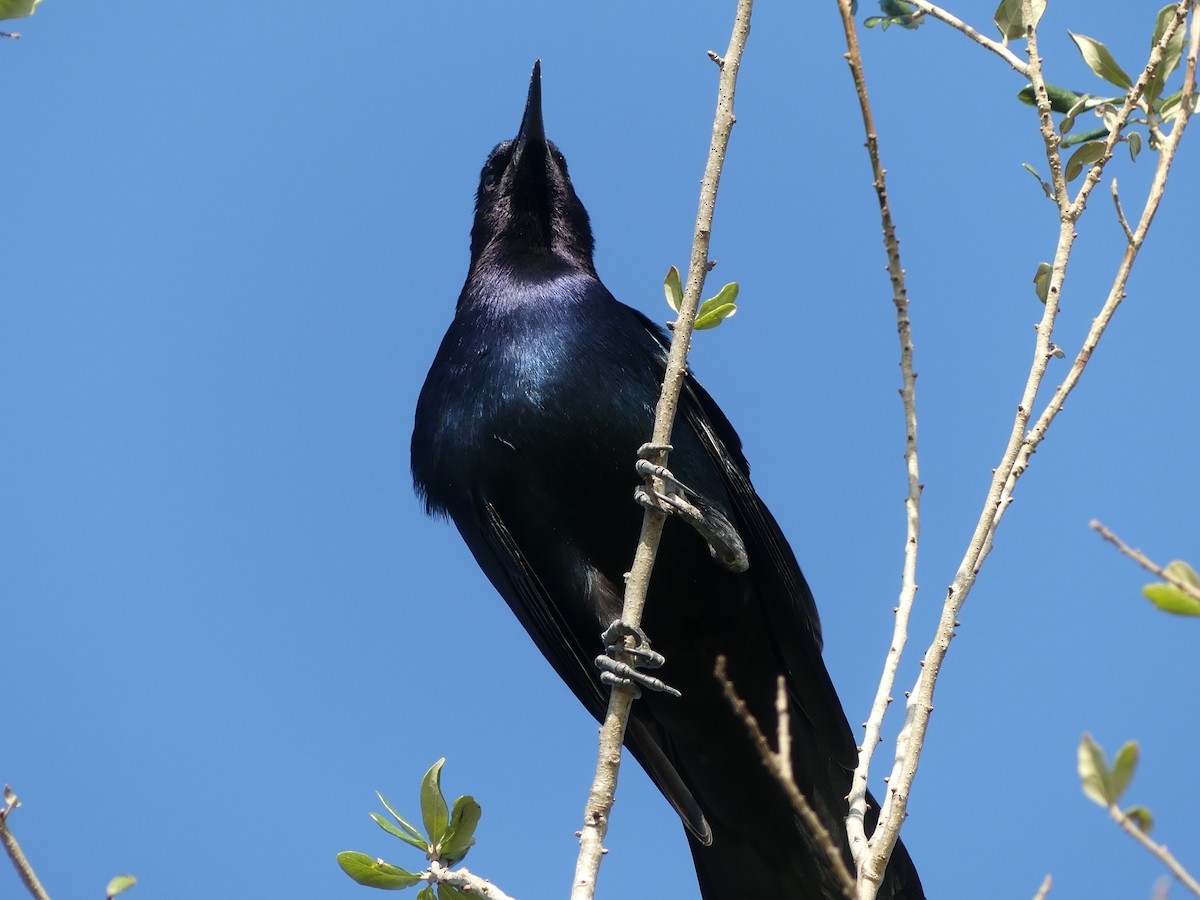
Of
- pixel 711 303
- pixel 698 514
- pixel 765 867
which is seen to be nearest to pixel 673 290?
pixel 711 303

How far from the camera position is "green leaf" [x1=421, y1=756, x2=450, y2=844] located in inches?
151

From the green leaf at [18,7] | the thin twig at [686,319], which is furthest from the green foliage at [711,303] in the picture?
the green leaf at [18,7]

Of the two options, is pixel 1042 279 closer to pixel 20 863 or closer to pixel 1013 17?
pixel 1013 17

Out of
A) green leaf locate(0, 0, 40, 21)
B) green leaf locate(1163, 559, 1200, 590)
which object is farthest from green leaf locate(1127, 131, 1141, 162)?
green leaf locate(0, 0, 40, 21)

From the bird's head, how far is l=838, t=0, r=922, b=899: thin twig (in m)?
2.68

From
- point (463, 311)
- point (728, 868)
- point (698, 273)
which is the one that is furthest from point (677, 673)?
point (698, 273)

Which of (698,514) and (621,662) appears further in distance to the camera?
(698,514)

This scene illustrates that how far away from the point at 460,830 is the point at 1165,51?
3.05 metres

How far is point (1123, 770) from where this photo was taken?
6.70 feet

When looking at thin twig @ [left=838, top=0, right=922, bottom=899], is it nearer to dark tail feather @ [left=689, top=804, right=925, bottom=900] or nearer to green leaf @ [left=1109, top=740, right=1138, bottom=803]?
green leaf @ [left=1109, top=740, right=1138, bottom=803]

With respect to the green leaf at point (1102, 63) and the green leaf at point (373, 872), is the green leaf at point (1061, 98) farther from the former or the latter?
the green leaf at point (373, 872)

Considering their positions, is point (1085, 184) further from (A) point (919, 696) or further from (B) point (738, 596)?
(B) point (738, 596)

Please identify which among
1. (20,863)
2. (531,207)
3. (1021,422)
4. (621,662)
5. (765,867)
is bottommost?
(20,863)

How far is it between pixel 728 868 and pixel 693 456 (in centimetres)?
176
